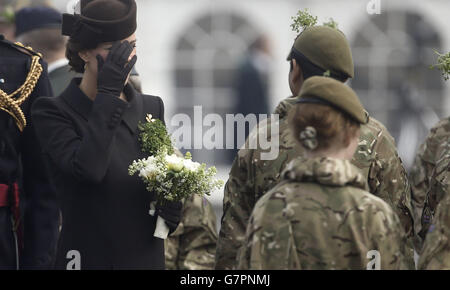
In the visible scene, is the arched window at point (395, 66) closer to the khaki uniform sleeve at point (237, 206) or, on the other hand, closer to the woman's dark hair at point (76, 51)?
the khaki uniform sleeve at point (237, 206)

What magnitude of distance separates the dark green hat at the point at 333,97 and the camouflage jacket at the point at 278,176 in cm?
70

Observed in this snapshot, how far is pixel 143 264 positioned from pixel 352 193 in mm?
1057

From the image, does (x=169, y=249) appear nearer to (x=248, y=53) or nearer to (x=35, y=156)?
(x=35, y=156)

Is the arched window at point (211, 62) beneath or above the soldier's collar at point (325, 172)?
above

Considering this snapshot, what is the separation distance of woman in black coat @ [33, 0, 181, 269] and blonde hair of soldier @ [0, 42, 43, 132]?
149 millimetres

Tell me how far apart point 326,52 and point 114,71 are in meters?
0.84

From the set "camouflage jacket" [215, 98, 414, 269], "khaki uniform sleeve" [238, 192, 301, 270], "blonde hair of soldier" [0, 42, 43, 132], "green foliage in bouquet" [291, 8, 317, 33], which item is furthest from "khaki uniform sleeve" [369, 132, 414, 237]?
"blonde hair of soldier" [0, 42, 43, 132]

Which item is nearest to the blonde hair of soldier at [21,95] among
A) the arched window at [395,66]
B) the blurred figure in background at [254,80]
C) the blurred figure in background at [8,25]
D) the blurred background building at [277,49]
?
the blurred figure in background at [8,25]

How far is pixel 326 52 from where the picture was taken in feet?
15.0

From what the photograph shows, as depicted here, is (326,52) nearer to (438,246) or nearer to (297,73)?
(297,73)

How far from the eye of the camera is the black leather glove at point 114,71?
4422 mm

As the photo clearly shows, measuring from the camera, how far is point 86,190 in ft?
14.5

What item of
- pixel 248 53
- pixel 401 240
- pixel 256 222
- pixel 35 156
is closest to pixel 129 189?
pixel 35 156

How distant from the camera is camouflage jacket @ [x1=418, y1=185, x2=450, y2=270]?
4082mm
